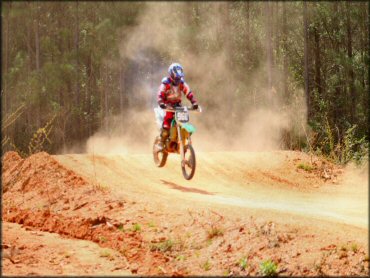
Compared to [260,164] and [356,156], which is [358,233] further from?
[356,156]

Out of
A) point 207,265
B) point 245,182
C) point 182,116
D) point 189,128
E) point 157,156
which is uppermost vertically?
point 182,116

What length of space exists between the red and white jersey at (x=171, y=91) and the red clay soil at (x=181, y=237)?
103 inches

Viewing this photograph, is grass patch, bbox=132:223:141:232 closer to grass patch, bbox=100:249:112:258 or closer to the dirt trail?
grass patch, bbox=100:249:112:258

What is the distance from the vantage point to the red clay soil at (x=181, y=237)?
6.50 metres

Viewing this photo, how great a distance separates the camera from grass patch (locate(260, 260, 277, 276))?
6.31 metres

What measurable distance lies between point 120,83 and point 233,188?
2816 centimetres

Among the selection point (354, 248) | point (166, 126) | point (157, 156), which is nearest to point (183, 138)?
point (166, 126)

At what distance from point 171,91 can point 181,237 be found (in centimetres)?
439

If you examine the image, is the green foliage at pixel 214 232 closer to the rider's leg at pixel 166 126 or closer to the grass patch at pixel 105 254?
the grass patch at pixel 105 254

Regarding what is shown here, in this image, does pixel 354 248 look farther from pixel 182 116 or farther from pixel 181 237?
pixel 182 116

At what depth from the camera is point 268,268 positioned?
6336 mm

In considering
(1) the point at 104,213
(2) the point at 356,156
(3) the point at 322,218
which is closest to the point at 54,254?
(1) the point at 104,213

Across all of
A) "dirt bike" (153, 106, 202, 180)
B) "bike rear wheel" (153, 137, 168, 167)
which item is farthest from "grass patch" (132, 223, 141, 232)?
"bike rear wheel" (153, 137, 168, 167)

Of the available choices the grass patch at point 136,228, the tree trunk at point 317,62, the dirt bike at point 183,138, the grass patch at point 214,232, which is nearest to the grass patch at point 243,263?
the grass patch at point 214,232
